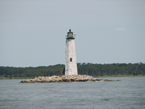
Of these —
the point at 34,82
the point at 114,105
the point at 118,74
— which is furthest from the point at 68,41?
the point at 118,74

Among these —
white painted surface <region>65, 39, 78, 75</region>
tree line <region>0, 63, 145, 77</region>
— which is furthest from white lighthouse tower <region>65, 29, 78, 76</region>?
tree line <region>0, 63, 145, 77</region>

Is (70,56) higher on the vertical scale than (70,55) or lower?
lower

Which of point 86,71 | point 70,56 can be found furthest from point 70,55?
point 86,71

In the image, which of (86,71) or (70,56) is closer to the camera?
(70,56)

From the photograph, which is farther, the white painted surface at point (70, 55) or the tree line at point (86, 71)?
the tree line at point (86, 71)

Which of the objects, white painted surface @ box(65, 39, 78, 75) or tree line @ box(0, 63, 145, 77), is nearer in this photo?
white painted surface @ box(65, 39, 78, 75)

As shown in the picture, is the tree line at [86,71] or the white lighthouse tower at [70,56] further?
the tree line at [86,71]

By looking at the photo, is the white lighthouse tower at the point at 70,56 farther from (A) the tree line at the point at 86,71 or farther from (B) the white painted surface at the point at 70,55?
(A) the tree line at the point at 86,71

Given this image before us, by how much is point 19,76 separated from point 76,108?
99177mm

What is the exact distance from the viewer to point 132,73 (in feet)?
401

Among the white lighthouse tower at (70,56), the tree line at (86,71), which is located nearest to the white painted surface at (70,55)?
the white lighthouse tower at (70,56)

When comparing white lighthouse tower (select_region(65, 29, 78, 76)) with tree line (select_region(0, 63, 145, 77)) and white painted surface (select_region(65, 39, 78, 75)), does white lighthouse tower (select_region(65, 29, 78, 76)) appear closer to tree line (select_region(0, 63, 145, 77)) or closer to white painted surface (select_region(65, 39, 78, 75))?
white painted surface (select_region(65, 39, 78, 75))

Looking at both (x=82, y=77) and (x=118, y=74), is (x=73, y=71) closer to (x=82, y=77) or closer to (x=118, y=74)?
(x=82, y=77)

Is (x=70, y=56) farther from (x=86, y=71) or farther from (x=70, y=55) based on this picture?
(x=86, y=71)
